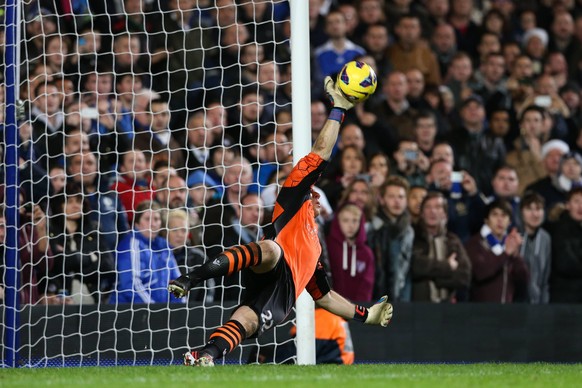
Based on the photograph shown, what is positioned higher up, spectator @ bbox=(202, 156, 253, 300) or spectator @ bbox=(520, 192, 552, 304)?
spectator @ bbox=(202, 156, 253, 300)

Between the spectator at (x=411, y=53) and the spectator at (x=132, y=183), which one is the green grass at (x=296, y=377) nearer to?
the spectator at (x=132, y=183)

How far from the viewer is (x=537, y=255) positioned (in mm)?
12539

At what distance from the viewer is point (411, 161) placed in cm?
1303

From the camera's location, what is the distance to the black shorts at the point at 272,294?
26.8 ft

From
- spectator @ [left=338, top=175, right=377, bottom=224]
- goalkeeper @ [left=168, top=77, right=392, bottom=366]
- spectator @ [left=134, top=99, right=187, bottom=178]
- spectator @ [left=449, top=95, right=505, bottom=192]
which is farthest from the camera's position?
spectator @ [left=449, top=95, right=505, bottom=192]

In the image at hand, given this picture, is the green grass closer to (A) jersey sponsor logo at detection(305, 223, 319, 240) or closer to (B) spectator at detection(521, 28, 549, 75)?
(A) jersey sponsor logo at detection(305, 223, 319, 240)

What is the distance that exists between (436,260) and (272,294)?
3919mm

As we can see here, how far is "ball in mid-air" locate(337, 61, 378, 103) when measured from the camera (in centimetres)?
824

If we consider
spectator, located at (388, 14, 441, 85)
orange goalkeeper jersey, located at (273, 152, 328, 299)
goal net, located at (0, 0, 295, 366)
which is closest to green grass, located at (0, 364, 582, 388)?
orange goalkeeper jersey, located at (273, 152, 328, 299)

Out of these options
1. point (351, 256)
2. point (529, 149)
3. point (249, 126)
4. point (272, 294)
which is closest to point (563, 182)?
point (529, 149)

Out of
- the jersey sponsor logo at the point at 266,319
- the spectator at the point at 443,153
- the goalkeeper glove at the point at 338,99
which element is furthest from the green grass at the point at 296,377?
the spectator at the point at 443,153

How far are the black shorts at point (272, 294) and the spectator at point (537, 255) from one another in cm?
488

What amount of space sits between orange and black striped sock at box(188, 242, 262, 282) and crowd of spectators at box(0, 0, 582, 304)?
1863 millimetres

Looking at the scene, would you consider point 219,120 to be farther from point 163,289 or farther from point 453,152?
point 453,152
